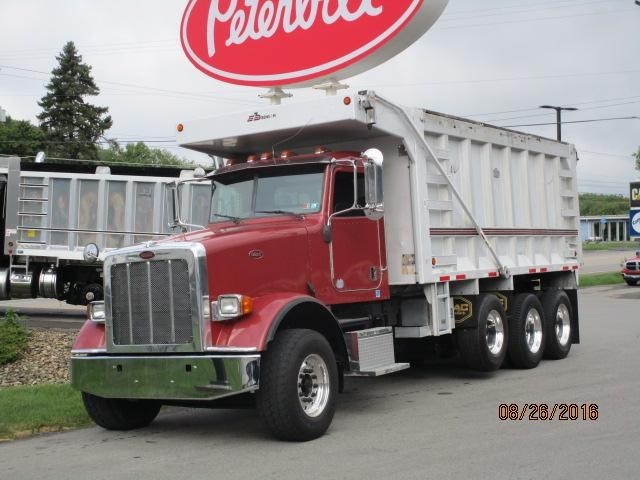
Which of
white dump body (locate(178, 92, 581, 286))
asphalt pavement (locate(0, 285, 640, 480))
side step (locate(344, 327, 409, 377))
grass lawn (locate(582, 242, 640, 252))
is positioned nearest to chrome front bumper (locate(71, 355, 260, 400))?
asphalt pavement (locate(0, 285, 640, 480))

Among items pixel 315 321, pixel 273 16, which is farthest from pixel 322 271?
pixel 273 16

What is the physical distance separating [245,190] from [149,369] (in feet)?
8.20

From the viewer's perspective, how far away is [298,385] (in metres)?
7.16

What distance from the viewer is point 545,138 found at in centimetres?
1309

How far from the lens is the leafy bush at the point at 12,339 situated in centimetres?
1098

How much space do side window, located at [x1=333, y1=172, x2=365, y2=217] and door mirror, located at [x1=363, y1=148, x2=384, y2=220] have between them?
0.21 m

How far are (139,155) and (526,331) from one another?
78.8 metres

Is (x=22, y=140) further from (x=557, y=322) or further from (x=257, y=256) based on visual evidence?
(x=257, y=256)

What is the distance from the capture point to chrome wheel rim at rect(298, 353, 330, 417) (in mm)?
7387

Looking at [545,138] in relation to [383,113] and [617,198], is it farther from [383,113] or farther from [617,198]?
[617,198]

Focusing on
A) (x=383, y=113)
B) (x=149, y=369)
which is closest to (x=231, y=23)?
(x=383, y=113)

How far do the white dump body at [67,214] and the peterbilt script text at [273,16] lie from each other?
6937mm

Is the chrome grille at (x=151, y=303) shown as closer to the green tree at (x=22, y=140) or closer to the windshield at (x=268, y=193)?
the windshield at (x=268, y=193)
